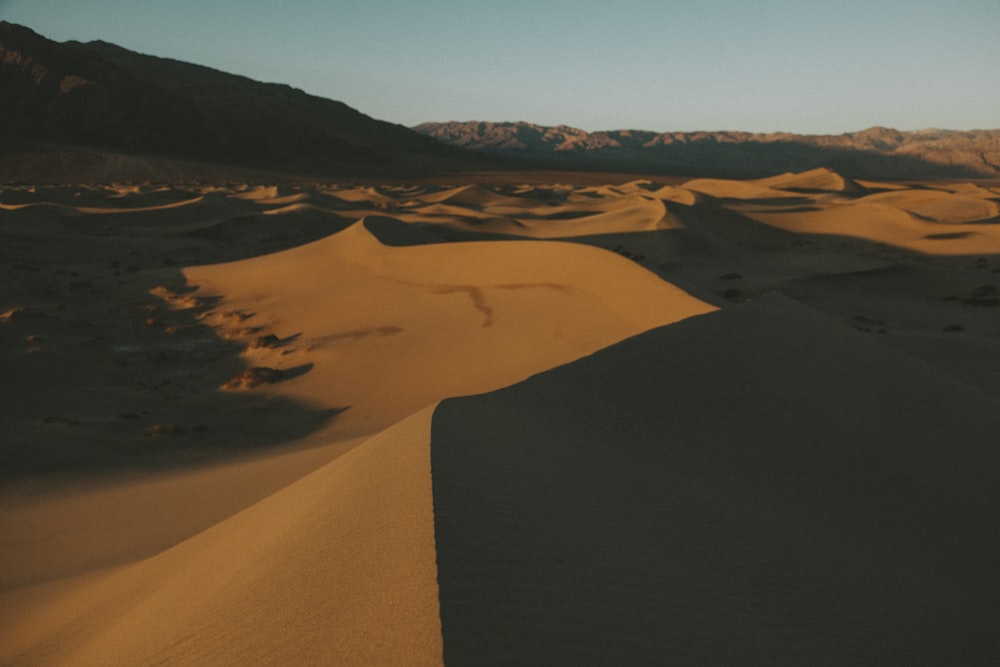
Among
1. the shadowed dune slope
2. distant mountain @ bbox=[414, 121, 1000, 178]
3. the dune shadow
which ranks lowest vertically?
the dune shadow

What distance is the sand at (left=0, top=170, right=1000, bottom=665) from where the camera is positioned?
235 cm

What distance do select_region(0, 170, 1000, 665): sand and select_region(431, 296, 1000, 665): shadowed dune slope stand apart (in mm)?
19

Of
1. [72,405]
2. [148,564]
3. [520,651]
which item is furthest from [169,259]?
[520,651]

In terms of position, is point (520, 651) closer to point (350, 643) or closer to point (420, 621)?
point (420, 621)

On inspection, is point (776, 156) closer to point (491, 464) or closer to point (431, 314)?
point (431, 314)

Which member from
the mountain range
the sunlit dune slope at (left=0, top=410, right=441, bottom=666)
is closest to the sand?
the sunlit dune slope at (left=0, top=410, right=441, bottom=666)

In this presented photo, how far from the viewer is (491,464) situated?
3.31 metres

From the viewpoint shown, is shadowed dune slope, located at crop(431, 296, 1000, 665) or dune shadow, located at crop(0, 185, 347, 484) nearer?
shadowed dune slope, located at crop(431, 296, 1000, 665)

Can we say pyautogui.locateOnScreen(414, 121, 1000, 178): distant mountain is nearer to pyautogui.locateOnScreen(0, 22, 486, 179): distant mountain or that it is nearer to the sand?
pyautogui.locateOnScreen(0, 22, 486, 179): distant mountain

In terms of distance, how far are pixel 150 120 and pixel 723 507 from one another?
2870 inches

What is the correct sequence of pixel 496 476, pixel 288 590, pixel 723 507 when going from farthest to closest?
pixel 723 507, pixel 496 476, pixel 288 590

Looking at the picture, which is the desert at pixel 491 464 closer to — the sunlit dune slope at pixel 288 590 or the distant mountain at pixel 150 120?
the sunlit dune slope at pixel 288 590

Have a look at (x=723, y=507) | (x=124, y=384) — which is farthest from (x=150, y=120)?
(x=723, y=507)

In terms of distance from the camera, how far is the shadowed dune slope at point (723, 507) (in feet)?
7.46
